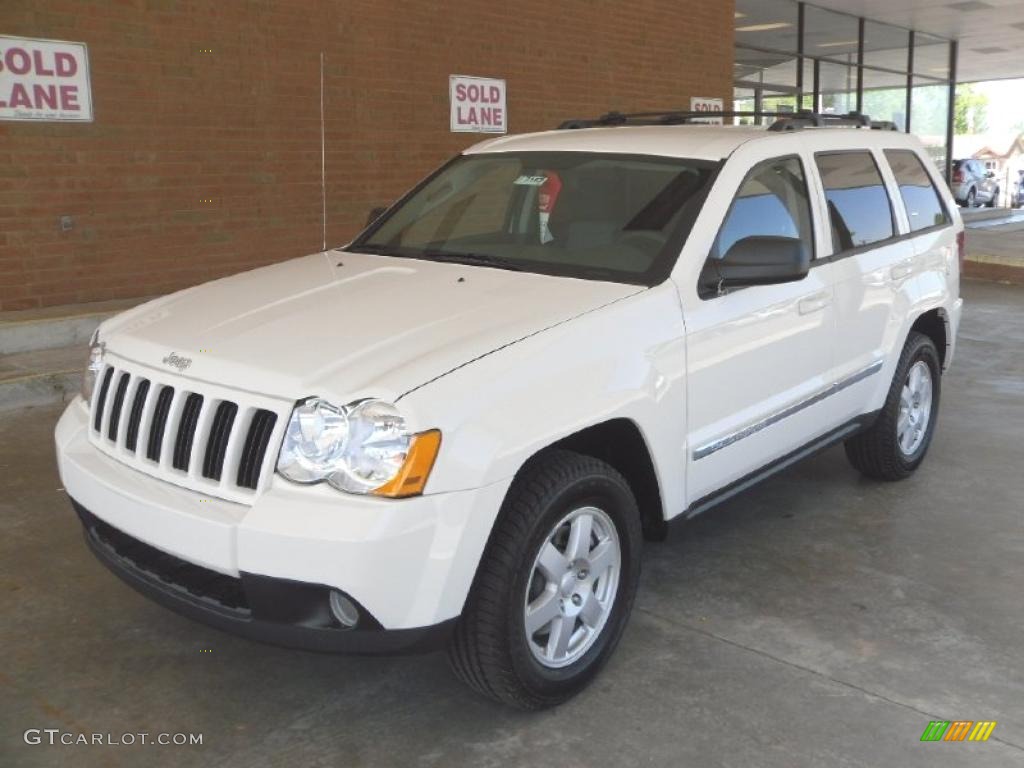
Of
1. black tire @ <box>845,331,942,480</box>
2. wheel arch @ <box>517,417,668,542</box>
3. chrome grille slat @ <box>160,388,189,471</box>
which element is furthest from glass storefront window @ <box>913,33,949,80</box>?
chrome grille slat @ <box>160,388,189,471</box>

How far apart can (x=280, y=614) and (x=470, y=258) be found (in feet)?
5.97

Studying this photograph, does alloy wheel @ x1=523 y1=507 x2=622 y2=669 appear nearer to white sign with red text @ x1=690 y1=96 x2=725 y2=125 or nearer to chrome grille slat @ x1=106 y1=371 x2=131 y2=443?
chrome grille slat @ x1=106 y1=371 x2=131 y2=443

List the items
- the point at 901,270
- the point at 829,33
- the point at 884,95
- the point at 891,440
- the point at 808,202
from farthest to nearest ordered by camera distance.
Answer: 1. the point at 884,95
2. the point at 829,33
3. the point at 891,440
4. the point at 901,270
5. the point at 808,202

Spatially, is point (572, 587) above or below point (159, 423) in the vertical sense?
below

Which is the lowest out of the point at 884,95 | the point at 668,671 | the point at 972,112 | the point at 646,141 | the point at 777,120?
the point at 668,671

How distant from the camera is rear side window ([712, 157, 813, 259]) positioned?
4098 mm

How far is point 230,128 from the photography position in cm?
937

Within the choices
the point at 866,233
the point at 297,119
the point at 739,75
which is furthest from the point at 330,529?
the point at 739,75

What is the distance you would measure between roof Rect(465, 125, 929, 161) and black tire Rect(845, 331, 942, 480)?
3.68ft

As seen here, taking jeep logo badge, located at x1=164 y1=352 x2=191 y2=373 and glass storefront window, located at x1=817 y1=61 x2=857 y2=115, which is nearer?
jeep logo badge, located at x1=164 y1=352 x2=191 y2=373

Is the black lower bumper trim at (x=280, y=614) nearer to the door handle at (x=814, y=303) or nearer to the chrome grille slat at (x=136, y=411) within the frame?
the chrome grille slat at (x=136, y=411)

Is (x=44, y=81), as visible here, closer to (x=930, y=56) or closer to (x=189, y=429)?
(x=189, y=429)

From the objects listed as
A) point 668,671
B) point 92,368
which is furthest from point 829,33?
point 92,368

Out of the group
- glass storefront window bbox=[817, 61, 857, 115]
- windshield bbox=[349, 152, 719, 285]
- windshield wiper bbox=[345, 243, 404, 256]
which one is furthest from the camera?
glass storefront window bbox=[817, 61, 857, 115]
